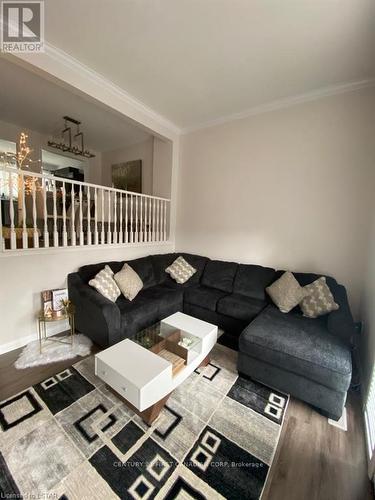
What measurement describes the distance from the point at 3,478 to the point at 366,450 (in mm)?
2151

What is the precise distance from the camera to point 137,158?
4719mm

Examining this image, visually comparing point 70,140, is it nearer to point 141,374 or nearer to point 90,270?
point 90,270

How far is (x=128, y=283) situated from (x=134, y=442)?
1.58 metres

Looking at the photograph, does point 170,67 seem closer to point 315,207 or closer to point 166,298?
point 315,207

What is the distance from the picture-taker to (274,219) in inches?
120

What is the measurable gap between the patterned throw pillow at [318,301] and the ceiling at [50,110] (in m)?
3.37

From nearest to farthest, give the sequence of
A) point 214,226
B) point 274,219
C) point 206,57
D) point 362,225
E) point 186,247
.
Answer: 1. point 206,57
2. point 362,225
3. point 274,219
4. point 214,226
5. point 186,247

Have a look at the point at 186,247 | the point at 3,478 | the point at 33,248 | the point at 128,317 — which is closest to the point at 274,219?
the point at 186,247

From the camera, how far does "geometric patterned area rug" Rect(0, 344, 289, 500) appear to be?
111 cm

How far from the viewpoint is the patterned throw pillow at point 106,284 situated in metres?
2.38

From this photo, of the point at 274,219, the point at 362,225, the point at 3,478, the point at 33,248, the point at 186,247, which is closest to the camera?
the point at 3,478

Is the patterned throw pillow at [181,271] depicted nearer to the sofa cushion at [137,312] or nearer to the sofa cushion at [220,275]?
the sofa cushion at [220,275]

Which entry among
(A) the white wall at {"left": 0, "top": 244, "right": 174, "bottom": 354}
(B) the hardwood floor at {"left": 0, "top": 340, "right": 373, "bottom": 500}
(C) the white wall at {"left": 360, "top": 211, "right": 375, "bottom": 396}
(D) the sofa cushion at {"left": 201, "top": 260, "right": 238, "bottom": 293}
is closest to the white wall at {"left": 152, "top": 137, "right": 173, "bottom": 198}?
(D) the sofa cushion at {"left": 201, "top": 260, "right": 238, "bottom": 293}
